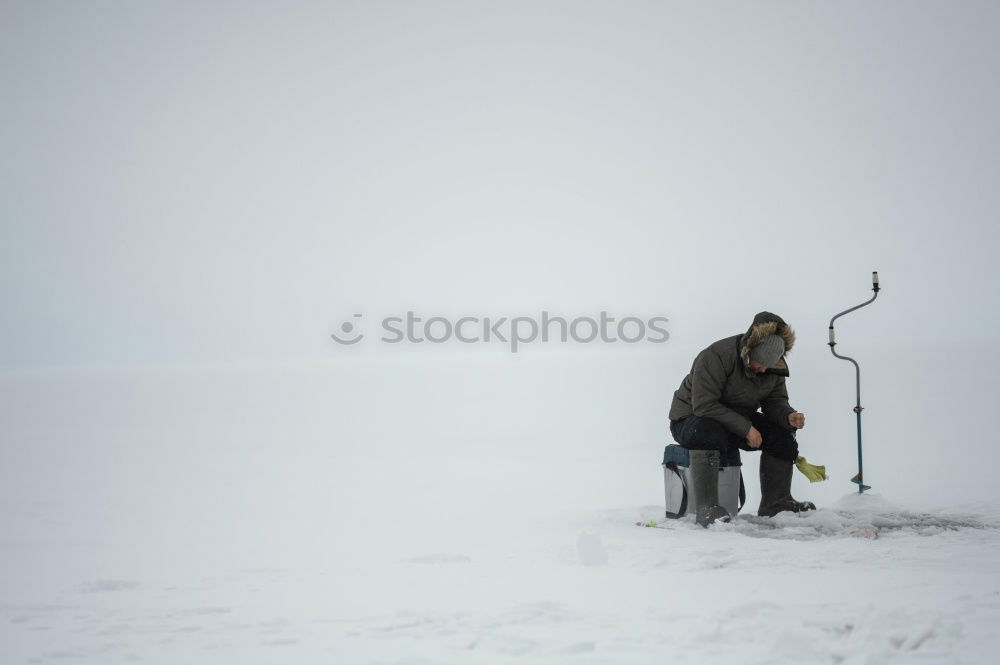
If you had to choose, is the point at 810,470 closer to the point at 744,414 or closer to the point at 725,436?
the point at 744,414

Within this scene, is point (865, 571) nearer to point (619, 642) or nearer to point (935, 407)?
point (619, 642)

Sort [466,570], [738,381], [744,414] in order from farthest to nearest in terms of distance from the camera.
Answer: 1. [744,414]
2. [738,381]
3. [466,570]

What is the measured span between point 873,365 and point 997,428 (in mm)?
6903

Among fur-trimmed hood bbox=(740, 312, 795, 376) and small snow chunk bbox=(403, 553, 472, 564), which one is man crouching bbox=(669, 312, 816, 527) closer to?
fur-trimmed hood bbox=(740, 312, 795, 376)

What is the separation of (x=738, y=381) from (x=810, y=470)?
861 mm

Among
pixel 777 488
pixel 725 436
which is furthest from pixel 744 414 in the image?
pixel 777 488

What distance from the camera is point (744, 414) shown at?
4.93 metres

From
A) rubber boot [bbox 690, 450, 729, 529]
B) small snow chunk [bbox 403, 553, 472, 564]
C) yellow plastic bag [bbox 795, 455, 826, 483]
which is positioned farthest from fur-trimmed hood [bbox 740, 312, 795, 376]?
small snow chunk [bbox 403, 553, 472, 564]

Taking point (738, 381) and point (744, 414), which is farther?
point (744, 414)

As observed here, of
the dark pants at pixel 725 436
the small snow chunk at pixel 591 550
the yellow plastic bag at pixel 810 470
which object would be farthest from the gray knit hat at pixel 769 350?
the small snow chunk at pixel 591 550

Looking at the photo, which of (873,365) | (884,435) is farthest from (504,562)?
(873,365)

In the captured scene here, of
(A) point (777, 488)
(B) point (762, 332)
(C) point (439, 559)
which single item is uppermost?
(B) point (762, 332)

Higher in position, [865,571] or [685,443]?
[685,443]

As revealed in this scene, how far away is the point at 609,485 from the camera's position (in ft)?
21.1
